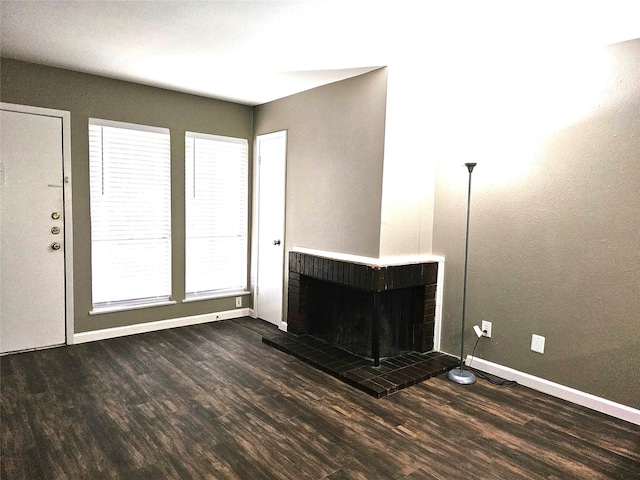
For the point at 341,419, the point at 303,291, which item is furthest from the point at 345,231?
the point at 341,419

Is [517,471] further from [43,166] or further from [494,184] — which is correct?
[43,166]

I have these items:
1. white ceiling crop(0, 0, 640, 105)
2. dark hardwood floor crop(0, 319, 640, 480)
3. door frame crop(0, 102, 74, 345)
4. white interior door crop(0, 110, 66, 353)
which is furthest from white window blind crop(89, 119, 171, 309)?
dark hardwood floor crop(0, 319, 640, 480)

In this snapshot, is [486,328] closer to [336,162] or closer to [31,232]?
[336,162]

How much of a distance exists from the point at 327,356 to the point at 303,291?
0.77 meters

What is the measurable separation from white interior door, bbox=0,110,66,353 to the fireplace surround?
2.20 metres

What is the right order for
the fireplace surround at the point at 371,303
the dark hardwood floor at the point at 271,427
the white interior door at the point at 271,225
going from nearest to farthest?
the dark hardwood floor at the point at 271,427 < the fireplace surround at the point at 371,303 < the white interior door at the point at 271,225

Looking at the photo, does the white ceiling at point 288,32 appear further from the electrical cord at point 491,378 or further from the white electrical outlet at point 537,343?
the electrical cord at point 491,378

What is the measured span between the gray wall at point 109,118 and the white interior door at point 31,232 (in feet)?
0.45

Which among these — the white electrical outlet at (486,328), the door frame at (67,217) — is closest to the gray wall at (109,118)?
the door frame at (67,217)

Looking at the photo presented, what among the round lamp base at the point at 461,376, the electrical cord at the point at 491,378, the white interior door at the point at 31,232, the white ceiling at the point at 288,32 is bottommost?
the electrical cord at the point at 491,378

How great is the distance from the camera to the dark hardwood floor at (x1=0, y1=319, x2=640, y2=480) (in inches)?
89.4

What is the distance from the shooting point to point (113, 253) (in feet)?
13.9

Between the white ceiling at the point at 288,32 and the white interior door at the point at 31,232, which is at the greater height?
the white ceiling at the point at 288,32

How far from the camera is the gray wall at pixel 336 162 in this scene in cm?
358
